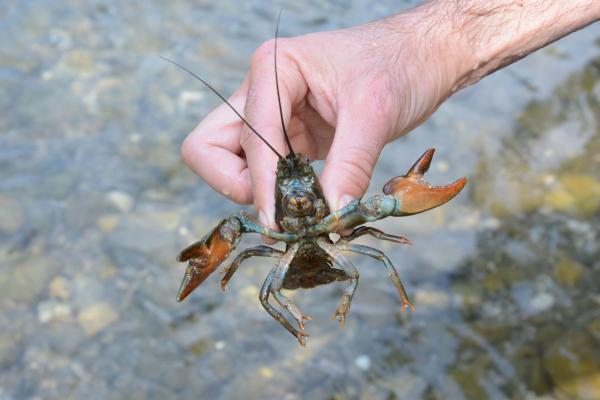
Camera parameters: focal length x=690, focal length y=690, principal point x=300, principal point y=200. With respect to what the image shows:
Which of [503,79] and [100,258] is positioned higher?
[503,79]

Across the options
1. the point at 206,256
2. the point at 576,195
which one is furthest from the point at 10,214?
the point at 576,195

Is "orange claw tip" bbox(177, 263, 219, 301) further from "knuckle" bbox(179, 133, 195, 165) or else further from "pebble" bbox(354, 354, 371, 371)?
"pebble" bbox(354, 354, 371, 371)

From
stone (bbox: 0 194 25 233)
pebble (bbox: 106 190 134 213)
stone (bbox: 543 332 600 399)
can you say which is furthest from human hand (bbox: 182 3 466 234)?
stone (bbox: 0 194 25 233)

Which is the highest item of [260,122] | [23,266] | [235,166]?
[260,122]

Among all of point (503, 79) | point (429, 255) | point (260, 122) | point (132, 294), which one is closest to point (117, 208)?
point (132, 294)

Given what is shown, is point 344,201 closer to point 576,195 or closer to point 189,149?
point 189,149

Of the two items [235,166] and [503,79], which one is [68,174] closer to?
[235,166]
